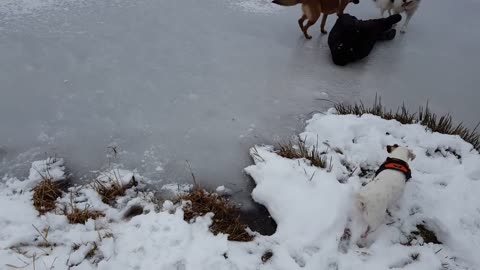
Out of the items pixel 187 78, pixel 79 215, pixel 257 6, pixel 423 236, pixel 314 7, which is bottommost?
pixel 79 215

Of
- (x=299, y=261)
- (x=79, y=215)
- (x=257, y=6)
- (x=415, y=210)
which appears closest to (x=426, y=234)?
(x=415, y=210)

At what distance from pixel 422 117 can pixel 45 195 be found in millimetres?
3472

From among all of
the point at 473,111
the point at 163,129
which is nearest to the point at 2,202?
the point at 163,129

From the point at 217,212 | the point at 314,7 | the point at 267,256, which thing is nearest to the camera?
the point at 267,256

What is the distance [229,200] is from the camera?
2852 millimetres

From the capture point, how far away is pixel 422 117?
11.7 ft

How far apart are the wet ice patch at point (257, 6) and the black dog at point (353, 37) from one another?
129 centimetres

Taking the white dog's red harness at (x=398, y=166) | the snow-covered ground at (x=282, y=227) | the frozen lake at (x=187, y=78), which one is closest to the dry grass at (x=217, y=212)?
the snow-covered ground at (x=282, y=227)

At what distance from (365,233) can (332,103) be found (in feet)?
5.47

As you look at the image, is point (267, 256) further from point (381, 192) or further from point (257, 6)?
point (257, 6)

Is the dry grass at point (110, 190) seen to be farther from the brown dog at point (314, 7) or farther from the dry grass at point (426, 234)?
the brown dog at point (314, 7)

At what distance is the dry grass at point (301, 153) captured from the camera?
9.89ft

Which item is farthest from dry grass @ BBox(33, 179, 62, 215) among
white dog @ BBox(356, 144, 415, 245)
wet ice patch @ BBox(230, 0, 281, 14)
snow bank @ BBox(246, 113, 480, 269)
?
wet ice patch @ BBox(230, 0, 281, 14)

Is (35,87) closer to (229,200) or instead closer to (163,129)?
(163,129)
